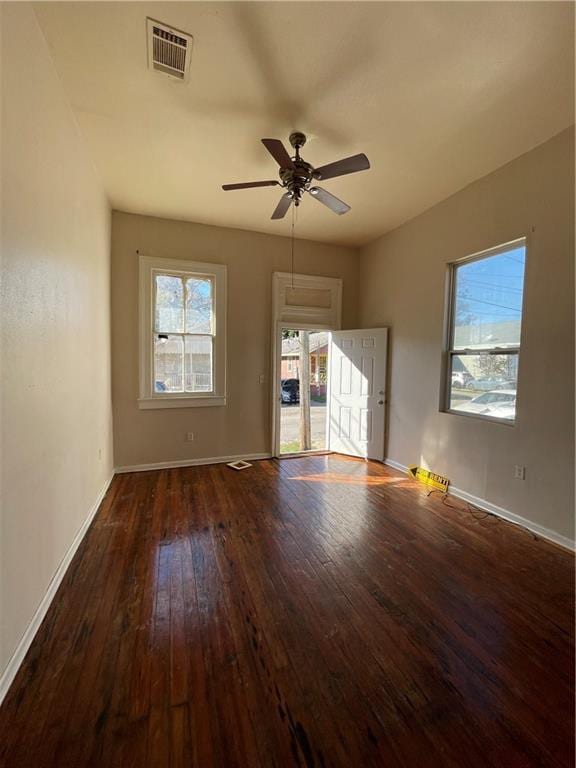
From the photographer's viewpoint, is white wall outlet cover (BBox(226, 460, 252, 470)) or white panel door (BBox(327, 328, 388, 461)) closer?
white wall outlet cover (BBox(226, 460, 252, 470))

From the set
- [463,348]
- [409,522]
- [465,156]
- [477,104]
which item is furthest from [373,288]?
[409,522]

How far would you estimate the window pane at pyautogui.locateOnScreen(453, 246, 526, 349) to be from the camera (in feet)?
9.77

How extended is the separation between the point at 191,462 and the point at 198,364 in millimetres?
1296

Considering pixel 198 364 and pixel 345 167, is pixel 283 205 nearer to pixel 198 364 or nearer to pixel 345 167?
pixel 345 167

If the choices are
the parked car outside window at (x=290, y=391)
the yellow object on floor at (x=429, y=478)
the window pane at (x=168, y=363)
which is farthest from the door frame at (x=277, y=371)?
the parked car outside window at (x=290, y=391)

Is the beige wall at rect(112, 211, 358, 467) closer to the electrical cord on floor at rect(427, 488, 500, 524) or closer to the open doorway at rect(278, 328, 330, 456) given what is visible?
the open doorway at rect(278, 328, 330, 456)

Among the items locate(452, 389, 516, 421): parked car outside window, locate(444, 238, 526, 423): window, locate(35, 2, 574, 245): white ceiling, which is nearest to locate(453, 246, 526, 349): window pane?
locate(444, 238, 526, 423): window

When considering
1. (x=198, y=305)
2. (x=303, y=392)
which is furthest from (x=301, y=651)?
(x=303, y=392)

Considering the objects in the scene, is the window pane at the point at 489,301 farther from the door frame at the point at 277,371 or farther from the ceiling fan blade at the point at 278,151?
the ceiling fan blade at the point at 278,151

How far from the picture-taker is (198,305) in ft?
14.3

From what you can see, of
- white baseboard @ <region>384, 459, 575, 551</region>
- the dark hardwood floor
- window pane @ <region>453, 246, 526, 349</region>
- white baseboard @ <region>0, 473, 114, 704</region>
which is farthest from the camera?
window pane @ <region>453, 246, 526, 349</region>

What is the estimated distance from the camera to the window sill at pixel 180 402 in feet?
13.5

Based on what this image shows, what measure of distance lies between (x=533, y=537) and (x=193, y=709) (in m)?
2.70

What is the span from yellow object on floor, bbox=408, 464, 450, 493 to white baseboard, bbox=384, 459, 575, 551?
0.27ft
